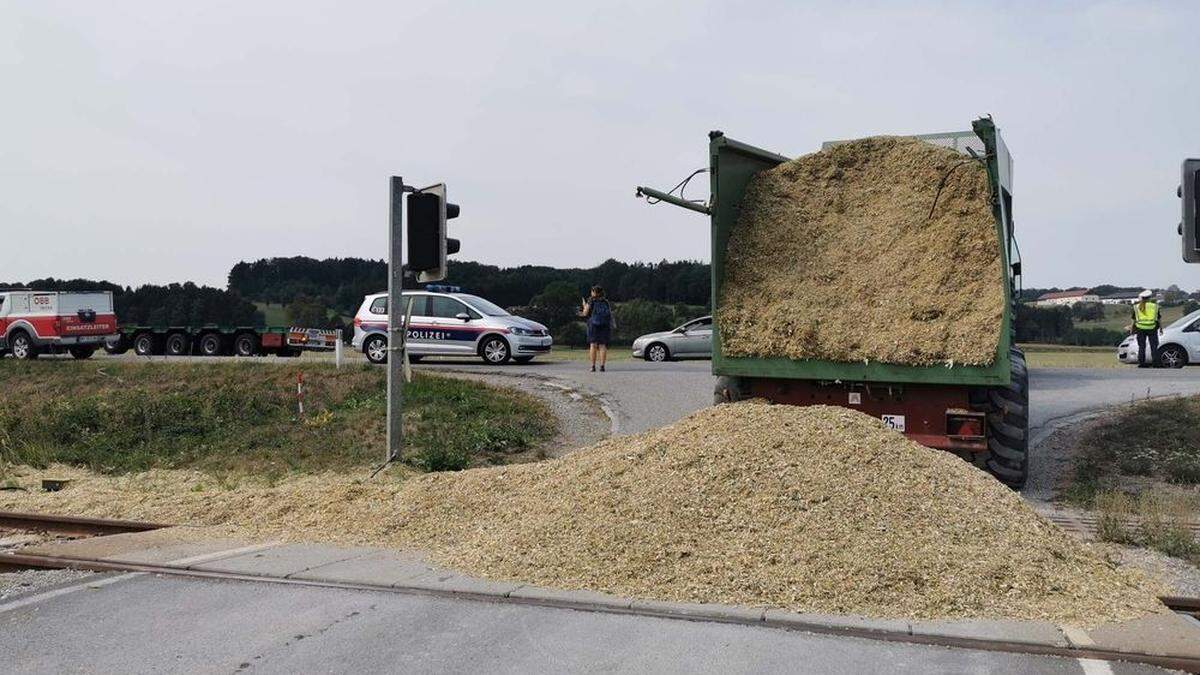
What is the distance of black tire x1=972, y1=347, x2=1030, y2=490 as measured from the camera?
1027 cm

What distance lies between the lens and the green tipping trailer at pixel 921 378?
32.7 ft

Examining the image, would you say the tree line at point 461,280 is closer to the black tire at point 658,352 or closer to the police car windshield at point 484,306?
the black tire at point 658,352

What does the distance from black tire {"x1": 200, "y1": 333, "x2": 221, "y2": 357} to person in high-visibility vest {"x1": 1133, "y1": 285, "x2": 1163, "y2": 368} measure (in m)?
26.6

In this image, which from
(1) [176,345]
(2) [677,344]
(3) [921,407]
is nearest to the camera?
(3) [921,407]

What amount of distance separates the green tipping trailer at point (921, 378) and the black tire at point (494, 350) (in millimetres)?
13053

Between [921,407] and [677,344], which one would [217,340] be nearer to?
[677,344]

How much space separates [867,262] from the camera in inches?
407

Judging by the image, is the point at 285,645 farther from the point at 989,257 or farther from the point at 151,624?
the point at 989,257

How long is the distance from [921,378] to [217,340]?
1167 inches

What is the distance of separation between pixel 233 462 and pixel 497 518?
789 cm

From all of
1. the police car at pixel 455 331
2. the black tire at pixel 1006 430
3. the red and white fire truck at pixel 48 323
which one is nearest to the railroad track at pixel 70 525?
the black tire at pixel 1006 430

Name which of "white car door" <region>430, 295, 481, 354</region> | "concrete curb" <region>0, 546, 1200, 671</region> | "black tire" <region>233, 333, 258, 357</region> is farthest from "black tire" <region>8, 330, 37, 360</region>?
"concrete curb" <region>0, 546, 1200, 671</region>

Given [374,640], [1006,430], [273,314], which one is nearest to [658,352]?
[273,314]

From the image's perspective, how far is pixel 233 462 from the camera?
49.6 ft
